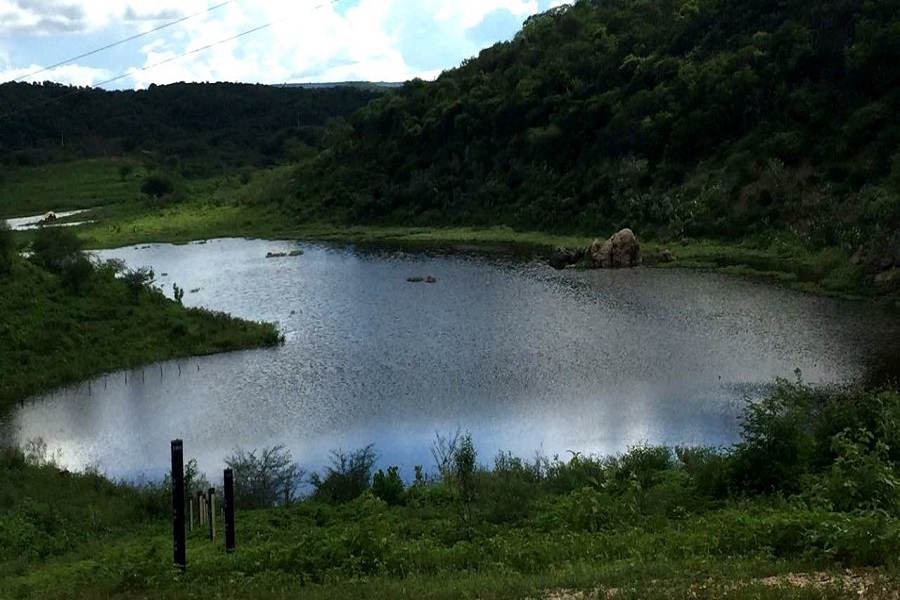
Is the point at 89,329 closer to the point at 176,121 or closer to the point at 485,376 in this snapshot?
the point at 485,376

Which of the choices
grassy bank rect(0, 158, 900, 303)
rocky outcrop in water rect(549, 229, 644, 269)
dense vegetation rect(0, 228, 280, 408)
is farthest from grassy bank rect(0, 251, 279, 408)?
rocky outcrop in water rect(549, 229, 644, 269)

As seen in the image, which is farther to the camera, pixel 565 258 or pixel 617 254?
pixel 565 258

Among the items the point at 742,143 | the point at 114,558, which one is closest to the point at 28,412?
the point at 114,558

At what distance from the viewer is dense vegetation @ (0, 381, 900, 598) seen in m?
9.50

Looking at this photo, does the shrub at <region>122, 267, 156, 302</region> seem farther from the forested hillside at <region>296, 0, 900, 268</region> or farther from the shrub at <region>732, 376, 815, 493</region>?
the forested hillside at <region>296, 0, 900, 268</region>

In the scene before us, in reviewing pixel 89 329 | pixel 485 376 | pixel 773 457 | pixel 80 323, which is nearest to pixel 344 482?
pixel 773 457

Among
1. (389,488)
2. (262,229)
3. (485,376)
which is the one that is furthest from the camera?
(262,229)

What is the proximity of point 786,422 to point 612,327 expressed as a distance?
708 inches

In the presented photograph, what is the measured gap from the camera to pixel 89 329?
33.3 metres

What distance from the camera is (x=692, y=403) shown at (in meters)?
22.4

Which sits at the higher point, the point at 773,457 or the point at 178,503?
the point at 178,503

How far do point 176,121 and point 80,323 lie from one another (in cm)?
13205

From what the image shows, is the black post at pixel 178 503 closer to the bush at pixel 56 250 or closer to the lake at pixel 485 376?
the lake at pixel 485 376

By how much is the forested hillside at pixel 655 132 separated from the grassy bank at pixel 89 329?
27.2m
